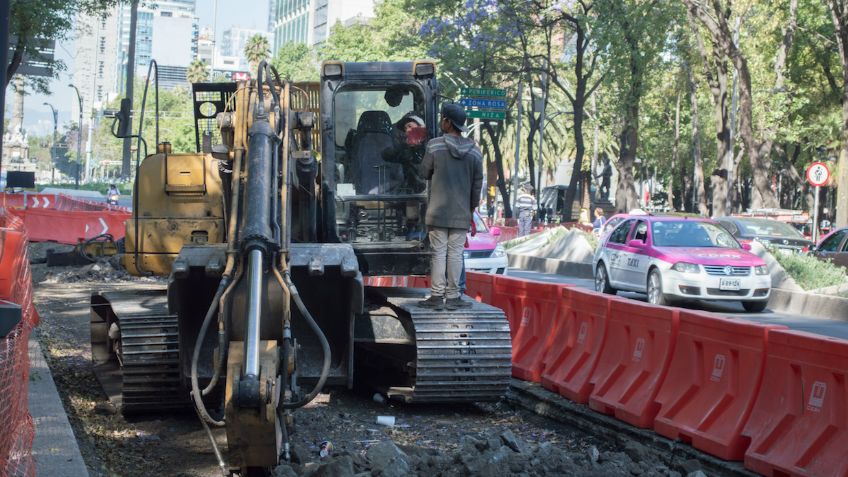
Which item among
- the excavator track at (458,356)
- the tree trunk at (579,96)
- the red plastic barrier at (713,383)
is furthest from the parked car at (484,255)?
the tree trunk at (579,96)

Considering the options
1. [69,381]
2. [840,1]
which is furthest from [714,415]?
[840,1]

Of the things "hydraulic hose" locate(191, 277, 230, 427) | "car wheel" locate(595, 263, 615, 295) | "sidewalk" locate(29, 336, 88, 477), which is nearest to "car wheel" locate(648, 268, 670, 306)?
"car wheel" locate(595, 263, 615, 295)

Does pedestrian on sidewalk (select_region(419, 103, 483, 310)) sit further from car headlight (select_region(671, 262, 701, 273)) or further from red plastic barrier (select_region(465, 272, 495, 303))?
car headlight (select_region(671, 262, 701, 273))

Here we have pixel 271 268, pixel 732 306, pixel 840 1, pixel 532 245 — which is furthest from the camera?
pixel 532 245

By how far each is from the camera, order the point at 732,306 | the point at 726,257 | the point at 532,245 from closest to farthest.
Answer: the point at 726,257 → the point at 732,306 → the point at 532,245

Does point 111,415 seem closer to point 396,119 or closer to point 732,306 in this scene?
point 396,119

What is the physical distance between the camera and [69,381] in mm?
11477

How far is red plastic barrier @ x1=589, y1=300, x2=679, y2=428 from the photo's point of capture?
29.3 feet

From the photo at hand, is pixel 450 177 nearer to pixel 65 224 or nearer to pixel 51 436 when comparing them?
pixel 51 436

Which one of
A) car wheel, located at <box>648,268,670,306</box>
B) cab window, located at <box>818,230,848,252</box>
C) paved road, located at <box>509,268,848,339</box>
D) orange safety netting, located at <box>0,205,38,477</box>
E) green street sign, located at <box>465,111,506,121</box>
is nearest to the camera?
orange safety netting, located at <box>0,205,38,477</box>

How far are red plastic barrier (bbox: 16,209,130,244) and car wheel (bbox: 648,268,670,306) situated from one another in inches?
653

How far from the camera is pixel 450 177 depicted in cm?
979

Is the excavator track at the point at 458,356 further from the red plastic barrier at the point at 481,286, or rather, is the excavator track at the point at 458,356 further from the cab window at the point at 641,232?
the cab window at the point at 641,232

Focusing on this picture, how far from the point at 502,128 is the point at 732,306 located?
38475mm
